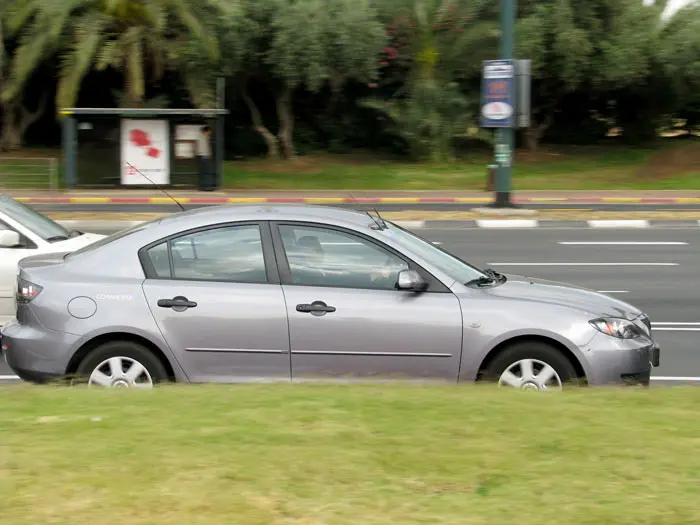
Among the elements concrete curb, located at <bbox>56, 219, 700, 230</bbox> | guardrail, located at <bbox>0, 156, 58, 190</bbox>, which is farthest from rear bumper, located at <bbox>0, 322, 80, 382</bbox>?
guardrail, located at <bbox>0, 156, 58, 190</bbox>

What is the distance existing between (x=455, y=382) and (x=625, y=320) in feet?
4.03

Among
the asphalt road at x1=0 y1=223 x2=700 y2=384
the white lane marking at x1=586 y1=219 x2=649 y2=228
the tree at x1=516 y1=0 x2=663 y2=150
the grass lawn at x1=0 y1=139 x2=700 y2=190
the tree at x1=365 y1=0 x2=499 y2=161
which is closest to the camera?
the asphalt road at x1=0 y1=223 x2=700 y2=384

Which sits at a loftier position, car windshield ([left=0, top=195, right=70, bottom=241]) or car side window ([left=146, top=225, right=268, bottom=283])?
car windshield ([left=0, top=195, right=70, bottom=241])

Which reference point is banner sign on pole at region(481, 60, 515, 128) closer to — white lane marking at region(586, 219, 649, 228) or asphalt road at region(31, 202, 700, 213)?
asphalt road at region(31, 202, 700, 213)

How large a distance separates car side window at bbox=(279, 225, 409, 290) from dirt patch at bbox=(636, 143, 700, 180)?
25.0 metres

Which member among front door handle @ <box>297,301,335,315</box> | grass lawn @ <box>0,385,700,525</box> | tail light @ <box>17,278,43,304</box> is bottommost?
grass lawn @ <box>0,385,700,525</box>

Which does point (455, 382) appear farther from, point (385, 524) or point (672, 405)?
point (385, 524)

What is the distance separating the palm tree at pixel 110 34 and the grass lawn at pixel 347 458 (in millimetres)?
22474

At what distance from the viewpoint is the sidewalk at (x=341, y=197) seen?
24.1 meters

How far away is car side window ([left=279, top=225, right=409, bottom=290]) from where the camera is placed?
21.1 ft

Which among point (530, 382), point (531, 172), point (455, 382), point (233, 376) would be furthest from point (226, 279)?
point (531, 172)

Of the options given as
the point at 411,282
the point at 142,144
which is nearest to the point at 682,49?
the point at 142,144

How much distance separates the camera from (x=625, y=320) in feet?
21.5

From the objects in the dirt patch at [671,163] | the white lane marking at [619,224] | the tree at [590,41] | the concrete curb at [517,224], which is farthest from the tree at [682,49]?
the white lane marking at [619,224]
